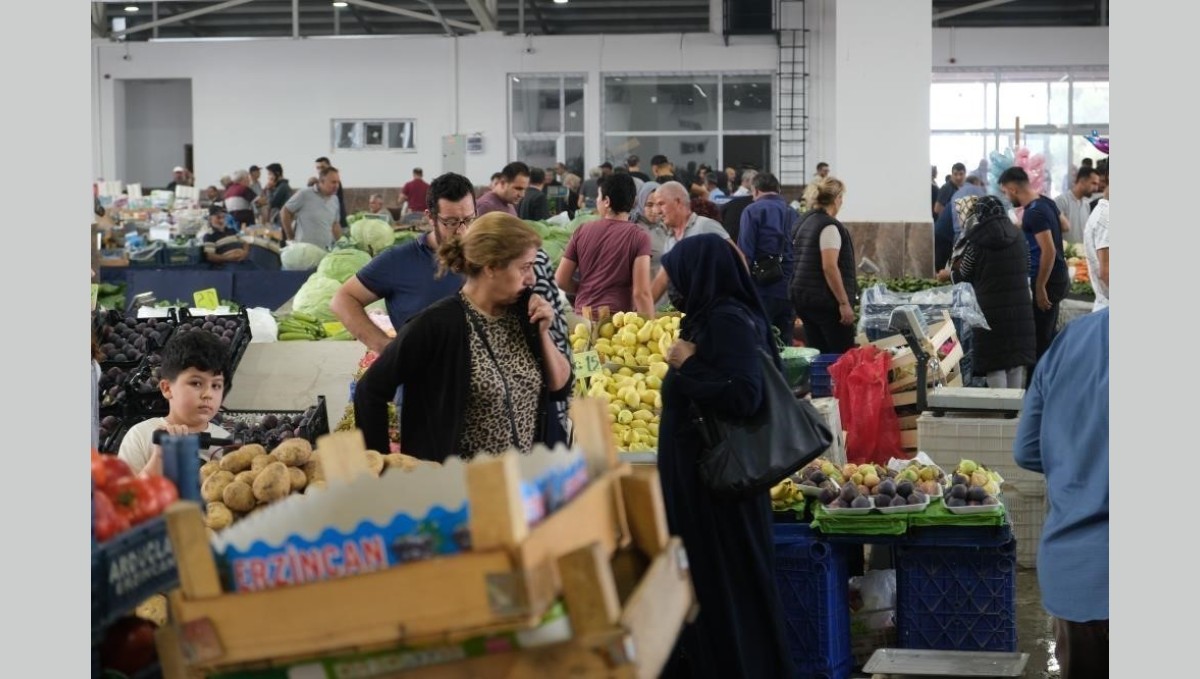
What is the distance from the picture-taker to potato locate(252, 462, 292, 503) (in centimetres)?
351

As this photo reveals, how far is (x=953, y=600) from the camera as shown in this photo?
16.2 feet

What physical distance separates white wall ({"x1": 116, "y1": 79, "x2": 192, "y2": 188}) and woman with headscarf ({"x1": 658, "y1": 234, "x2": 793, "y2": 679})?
2581cm

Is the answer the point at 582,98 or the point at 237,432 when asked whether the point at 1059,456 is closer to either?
the point at 237,432

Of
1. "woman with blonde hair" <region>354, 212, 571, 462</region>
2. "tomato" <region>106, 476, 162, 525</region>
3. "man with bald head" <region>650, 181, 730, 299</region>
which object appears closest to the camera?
"tomato" <region>106, 476, 162, 525</region>

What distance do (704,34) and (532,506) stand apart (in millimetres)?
22211

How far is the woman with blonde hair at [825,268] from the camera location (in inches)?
340

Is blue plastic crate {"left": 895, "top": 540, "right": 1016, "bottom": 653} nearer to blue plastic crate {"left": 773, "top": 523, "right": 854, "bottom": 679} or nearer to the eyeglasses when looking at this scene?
blue plastic crate {"left": 773, "top": 523, "right": 854, "bottom": 679}

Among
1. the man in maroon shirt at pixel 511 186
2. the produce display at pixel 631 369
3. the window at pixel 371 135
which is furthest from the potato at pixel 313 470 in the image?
the window at pixel 371 135

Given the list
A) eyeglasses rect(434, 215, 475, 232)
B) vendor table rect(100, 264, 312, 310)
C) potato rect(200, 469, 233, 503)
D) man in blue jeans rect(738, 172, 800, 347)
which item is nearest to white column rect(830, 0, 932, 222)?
man in blue jeans rect(738, 172, 800, 347)

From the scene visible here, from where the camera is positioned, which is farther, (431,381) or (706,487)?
(706,487)

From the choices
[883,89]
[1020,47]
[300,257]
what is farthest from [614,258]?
[1020,47]

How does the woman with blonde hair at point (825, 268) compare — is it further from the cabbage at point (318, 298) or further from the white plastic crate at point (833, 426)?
the cabbage at point (318, 298)

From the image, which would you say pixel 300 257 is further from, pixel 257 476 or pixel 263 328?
pixel 257 476

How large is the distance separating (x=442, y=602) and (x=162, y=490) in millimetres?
537
